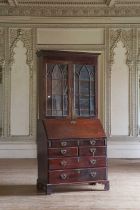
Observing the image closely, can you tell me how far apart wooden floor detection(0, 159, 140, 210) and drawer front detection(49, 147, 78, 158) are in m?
0.50

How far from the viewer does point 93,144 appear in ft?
19.3

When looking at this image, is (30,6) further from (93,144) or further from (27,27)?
(93,144)

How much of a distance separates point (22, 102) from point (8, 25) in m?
1.83

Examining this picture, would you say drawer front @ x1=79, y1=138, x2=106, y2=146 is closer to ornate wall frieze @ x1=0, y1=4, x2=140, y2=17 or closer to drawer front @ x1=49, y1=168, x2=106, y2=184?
drawer front @ x1=49, y1=168, x2=106, y2=184

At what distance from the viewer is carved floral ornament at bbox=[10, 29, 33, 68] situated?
9.74 m

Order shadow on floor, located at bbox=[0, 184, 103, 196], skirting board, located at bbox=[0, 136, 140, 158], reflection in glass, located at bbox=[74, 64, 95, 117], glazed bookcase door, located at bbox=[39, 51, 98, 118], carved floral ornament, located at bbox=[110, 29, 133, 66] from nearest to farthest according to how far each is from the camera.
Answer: shadow on floor, located at bbox=[0, 184, 103, 196], glazed bookcase door, located at bbox=[39, 51, 98, 118], reflection in glass, located at bbox=[74, 64, 95, 117], skirting board, located at bbox=[0, 136, 140, 158], carved floral ornament, located at bbox=[110, 29, 133, 66]

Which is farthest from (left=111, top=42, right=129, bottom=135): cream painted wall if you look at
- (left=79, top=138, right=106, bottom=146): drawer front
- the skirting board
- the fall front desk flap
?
(left=79, top=138, right=106, bottom=146): drawer front

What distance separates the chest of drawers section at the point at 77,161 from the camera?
5.66 metres

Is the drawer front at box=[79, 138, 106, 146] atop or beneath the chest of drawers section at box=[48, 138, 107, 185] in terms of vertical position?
atop

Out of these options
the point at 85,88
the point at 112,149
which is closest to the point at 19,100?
the point at 112,149

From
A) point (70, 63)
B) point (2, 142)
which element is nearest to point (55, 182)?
point (70, 63)

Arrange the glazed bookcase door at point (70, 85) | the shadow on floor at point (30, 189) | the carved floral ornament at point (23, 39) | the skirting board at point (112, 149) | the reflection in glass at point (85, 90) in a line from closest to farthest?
the shadow on floor at point (30, 189)
the glazed bookcase door at point (70, 85)
the reflection in glass at point (85, 90)
the skirting board at point (112, 149)
the carved floral ornament at point (23, 39)

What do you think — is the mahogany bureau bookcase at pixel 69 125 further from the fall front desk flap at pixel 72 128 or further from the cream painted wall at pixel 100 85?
the cream painted wall at pixel 100 85

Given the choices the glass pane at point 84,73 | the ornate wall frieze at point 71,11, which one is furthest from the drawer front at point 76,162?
the ornate wall frieze at point 71,11
